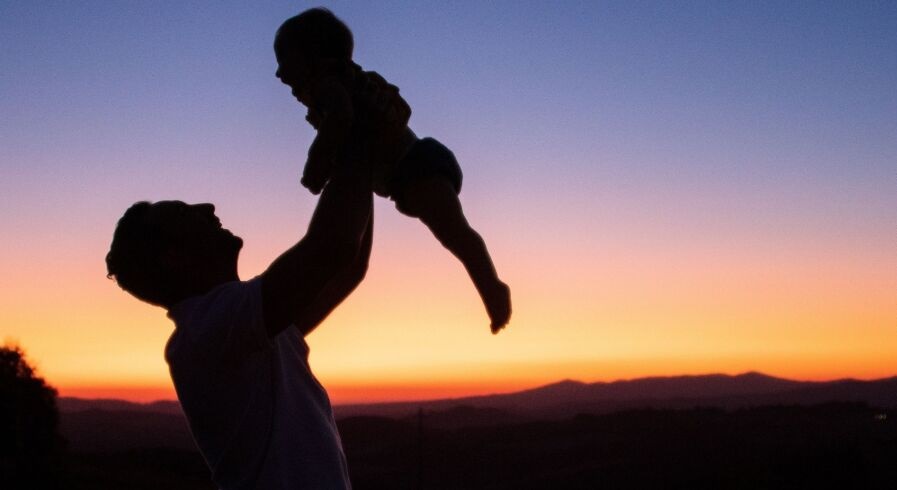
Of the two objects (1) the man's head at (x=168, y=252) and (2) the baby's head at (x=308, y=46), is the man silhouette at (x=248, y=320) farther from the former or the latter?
(2) the baby's head at (x=308, y=46)

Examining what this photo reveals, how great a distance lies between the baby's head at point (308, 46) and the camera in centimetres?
218

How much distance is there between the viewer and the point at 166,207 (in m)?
2.05

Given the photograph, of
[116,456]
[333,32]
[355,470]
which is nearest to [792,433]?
[355,470]

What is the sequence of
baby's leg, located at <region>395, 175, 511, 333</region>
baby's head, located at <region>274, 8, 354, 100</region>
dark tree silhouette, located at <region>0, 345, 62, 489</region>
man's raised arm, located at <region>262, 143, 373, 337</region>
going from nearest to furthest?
man's raised arm, located at <region>262, 143, 373, 337</region> → baby's head, located at <region>274, 8, 354, 100</region> → baby's leg, located at <region>395, 175, 511, 333</region> → dark tree silhouette, located at <region>0, 345, 62, 489</region>

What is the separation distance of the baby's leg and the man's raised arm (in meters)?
0.50

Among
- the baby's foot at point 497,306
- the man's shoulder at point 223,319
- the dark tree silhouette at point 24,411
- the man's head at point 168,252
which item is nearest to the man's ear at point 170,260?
the man's head at point 168,252

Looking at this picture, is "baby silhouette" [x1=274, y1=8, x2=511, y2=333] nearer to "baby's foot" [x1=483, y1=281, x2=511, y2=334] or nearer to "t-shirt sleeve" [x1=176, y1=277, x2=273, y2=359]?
"baby's foot" [x1=483, y1=281, x2=511, y2=334]

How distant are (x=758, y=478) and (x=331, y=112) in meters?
22.8

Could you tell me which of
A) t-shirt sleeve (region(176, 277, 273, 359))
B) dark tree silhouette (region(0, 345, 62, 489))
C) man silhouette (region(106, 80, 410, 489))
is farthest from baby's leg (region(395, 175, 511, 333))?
dark tree silhouette (region(0, 345, 62, 489))

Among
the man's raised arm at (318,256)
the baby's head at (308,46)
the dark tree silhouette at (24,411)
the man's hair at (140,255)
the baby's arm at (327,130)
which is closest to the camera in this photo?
the man's raised arm at (318,256)

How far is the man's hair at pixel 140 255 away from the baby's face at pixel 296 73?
447mm

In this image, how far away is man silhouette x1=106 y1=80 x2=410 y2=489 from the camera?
1.78 m

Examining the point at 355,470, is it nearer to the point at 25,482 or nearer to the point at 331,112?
the point at 25,482

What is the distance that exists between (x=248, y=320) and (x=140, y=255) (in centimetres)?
39
